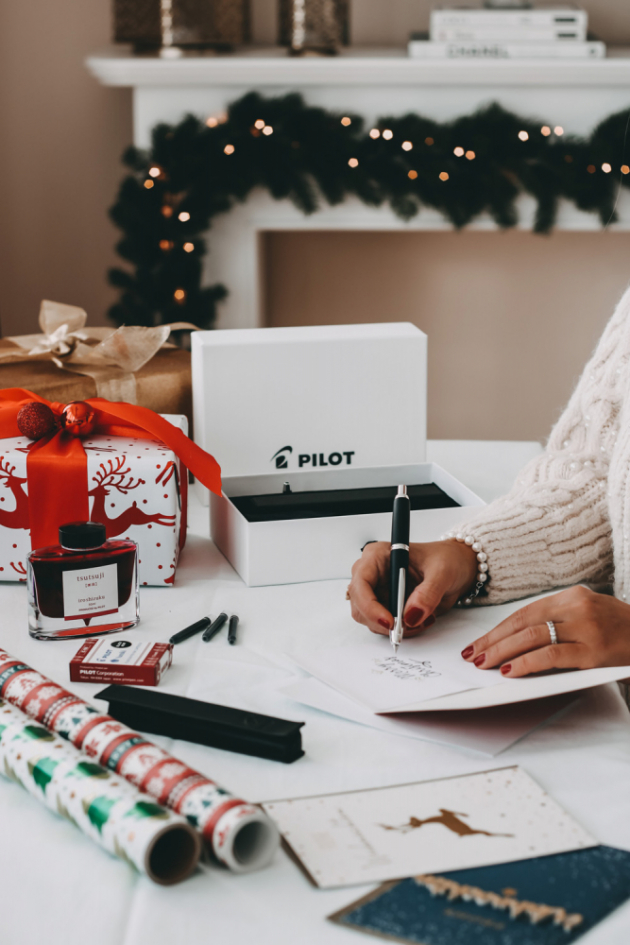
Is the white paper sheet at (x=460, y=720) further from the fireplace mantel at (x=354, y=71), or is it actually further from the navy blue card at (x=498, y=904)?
the fireplace mantel at (x=354, y=71)

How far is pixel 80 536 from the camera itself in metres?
0.75

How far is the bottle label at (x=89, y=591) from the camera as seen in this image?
754 mm

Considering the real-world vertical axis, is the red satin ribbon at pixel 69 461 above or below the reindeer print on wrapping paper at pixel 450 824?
above

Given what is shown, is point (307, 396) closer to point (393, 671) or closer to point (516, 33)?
point (393, 671)

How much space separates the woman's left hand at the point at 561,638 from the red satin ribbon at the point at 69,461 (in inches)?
14.4

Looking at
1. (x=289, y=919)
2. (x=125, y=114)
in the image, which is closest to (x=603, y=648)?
(x=289, y=919)

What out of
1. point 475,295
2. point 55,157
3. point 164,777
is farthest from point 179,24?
point 164,777

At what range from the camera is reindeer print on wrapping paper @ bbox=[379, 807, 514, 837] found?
510 millimetres

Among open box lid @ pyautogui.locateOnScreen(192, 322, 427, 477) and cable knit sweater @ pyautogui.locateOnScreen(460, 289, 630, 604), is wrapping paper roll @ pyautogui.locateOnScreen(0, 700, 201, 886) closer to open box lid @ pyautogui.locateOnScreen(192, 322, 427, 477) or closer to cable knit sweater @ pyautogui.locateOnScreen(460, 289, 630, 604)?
cable knit sweater @ pyautogui.locateOnScreen(460, 289, 630, 604)

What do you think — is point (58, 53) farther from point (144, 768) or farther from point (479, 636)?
point (144, 768)

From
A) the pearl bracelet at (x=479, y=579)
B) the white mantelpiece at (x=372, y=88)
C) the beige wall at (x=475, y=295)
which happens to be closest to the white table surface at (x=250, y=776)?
the pearl bracelet at (x=479, y=579)

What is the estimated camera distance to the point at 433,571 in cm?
80

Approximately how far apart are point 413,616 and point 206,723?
225mm

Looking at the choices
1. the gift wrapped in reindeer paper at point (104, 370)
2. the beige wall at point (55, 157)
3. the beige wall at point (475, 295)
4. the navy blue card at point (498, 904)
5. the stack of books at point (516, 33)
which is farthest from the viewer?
the beige wall at point (475, 295)
